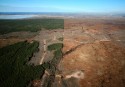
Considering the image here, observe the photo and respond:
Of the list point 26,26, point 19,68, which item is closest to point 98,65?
point 19,68

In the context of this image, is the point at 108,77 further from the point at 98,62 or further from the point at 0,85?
the point at 0,85

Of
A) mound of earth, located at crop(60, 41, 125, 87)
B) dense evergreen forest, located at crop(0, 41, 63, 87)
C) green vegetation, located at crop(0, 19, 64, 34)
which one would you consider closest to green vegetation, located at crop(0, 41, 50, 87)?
dense evergreen forest, located at crop(0, 41, 63, 87)

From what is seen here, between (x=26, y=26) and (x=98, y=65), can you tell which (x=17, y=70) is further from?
(x=26, y=26)

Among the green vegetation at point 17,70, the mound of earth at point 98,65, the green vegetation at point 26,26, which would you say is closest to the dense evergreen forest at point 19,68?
the green vegetation at point 17,70

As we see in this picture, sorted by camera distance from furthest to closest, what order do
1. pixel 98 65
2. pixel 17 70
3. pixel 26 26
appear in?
pixel 26 26
pixel 98 65
pixel 17 70

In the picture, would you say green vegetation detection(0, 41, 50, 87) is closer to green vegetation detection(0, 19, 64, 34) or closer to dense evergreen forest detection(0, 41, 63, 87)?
dense evergreen forest detection(0, 41, 63, 87)

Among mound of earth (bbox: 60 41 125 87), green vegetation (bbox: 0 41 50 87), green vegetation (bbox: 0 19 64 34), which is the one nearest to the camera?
mound of earth (bbox: 60 41 125 87)

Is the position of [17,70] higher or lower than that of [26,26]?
higher

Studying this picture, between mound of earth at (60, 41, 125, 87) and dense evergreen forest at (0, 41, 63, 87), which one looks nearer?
mound of earth at (60, 41, 125, 87)

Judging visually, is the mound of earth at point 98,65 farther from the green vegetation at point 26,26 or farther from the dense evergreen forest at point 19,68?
the green vegetation at point 26,26
